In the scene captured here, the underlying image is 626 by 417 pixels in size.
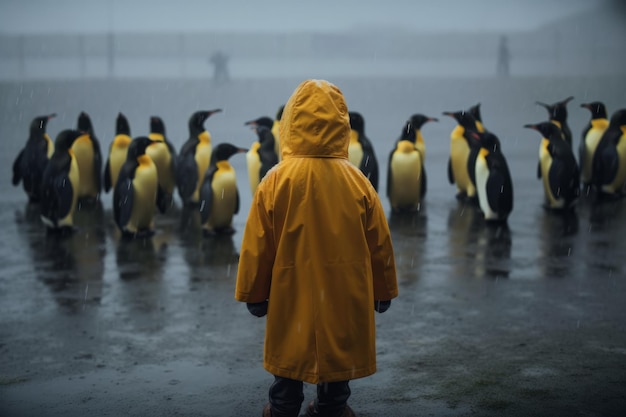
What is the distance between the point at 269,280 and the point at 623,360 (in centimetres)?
206

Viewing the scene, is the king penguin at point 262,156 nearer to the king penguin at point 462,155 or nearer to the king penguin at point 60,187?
the king penguin at point 60,187

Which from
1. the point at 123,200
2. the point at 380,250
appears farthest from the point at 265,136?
the point at 380,250

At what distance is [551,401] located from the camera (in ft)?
11.5

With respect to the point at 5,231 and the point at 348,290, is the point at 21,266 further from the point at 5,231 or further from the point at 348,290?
the point at 348,290

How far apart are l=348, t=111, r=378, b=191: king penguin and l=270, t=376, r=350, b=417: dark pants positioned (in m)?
5.50

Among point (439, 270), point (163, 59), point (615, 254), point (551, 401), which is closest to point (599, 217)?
point (615, 254)

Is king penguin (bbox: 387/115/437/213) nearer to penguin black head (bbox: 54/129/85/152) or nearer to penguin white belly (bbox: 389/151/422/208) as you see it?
penguin white belly (bbox: 389/151/422/208)

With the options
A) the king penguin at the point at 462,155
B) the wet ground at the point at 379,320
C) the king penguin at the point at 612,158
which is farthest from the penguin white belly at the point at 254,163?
the king penguin at the point at 612,158

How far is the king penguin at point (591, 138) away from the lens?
32.0 feet

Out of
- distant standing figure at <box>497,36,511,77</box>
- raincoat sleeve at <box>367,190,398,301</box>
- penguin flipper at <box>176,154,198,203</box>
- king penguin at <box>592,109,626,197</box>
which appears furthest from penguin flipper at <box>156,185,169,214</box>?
distant standing figure at <box>497,36,511,77</box>

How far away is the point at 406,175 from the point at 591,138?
274 cm

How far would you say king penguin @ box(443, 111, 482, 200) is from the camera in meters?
9.04

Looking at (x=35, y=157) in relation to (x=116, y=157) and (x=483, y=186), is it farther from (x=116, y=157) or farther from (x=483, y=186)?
(x=483, y=186)

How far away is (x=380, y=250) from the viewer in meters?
2.99
